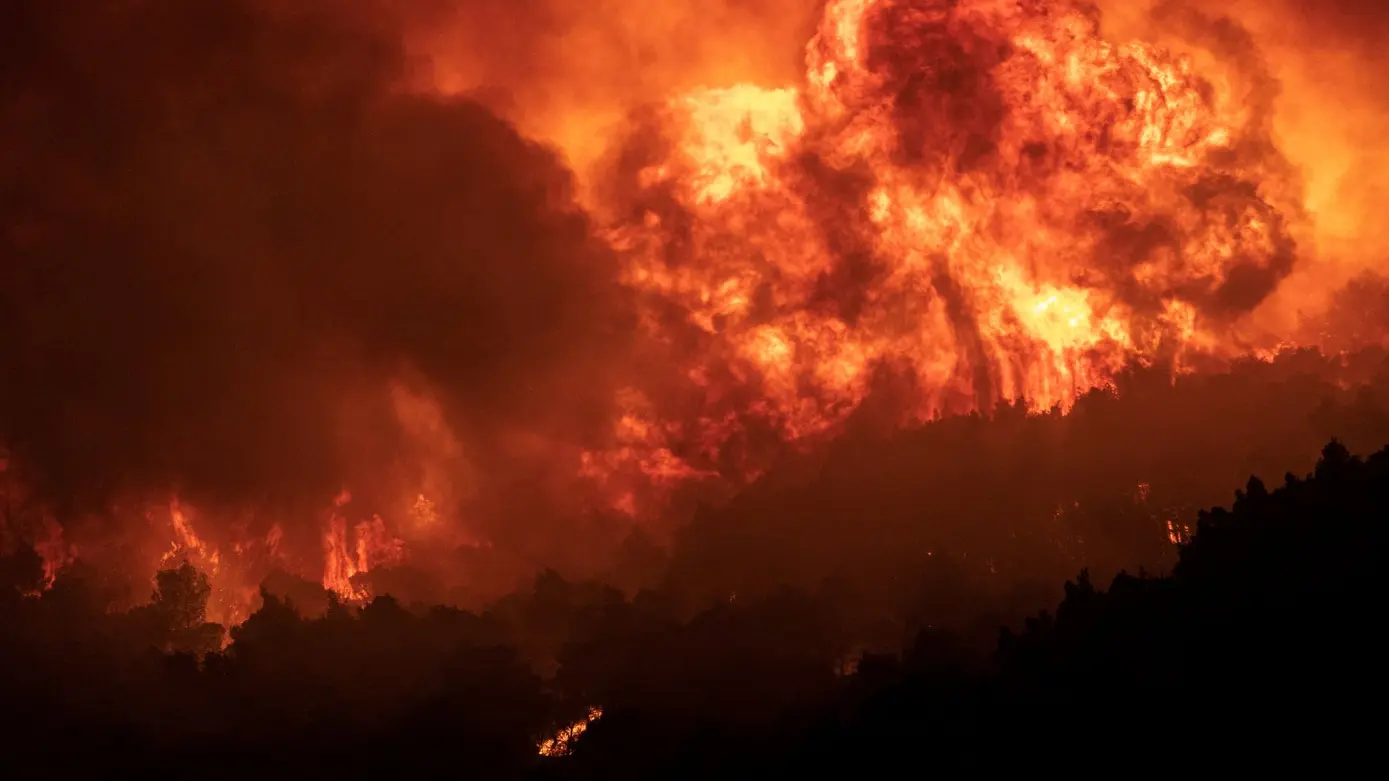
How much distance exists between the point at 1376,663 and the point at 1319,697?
173 inches

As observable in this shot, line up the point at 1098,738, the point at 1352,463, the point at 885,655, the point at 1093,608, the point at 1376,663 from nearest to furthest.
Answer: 1. the point at 1376,663
2. the point at 1098,738
3. the point at 1352,463
4. the point at 1093,608
5. the point at 885,655

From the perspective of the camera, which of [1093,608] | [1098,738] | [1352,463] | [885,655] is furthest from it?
[885,655]

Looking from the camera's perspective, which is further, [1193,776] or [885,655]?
[885,655]

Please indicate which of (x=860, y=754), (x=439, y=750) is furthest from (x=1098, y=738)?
(x=439, y=750)

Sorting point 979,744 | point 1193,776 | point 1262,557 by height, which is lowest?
point 1193,776

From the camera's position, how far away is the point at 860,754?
350 ft

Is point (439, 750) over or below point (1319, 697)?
over

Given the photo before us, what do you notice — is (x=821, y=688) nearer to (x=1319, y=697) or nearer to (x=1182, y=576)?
(x=1182, y=576)

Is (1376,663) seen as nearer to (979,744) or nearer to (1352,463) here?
(1352,463)

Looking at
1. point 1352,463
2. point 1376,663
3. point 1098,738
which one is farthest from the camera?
point 1352,463

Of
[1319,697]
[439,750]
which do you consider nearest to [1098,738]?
[1319,697]

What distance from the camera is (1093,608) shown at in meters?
106

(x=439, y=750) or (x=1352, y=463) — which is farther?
(x=439, y=750)

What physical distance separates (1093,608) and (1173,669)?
14.6m
